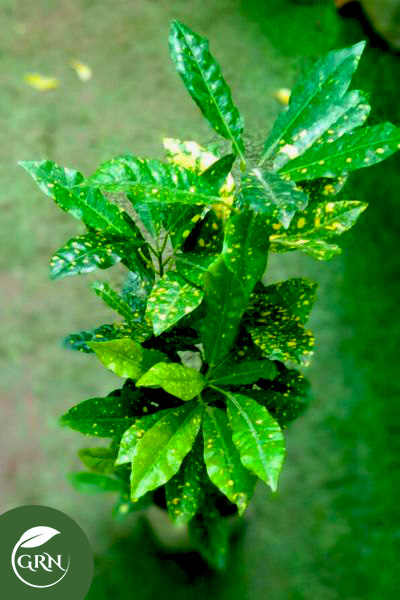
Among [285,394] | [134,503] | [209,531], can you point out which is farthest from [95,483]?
[285,394]

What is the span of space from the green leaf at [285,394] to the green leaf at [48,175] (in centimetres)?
43

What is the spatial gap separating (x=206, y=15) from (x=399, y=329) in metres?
1.47

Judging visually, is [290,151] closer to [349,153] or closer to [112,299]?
[349,153]

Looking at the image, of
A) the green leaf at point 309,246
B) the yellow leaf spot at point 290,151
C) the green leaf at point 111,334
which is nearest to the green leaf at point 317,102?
the yellow leaf spot at point 290,151

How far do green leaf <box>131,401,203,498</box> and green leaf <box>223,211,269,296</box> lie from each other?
0.25 metres

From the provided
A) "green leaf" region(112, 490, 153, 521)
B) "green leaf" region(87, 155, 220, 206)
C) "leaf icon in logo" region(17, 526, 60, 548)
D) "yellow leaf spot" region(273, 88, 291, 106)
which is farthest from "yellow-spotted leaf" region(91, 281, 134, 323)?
"yellow leaf spot" region(273, 88, 291, 106)

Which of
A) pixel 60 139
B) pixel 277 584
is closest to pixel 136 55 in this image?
pixel 60 139

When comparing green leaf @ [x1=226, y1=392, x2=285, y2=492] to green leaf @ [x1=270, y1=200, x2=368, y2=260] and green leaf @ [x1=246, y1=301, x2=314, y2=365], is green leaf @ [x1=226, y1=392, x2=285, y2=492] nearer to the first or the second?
green leaf @ [x1=246, y1=301, x2=314, y2=365]

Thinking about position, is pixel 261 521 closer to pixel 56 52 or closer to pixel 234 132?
pixel 234 132

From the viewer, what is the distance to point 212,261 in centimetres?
97

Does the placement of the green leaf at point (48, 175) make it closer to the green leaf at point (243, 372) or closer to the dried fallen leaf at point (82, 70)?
the green leaf at point (243, 372)

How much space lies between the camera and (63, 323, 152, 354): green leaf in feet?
3.41

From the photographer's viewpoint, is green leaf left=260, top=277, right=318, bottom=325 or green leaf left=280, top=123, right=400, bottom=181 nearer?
green leaf left=280, top=123, right=400, bottom=181

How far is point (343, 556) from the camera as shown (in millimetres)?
1814
